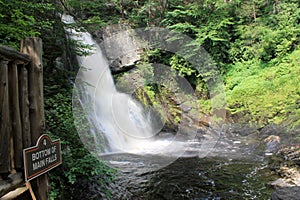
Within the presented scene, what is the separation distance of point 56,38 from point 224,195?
501cm

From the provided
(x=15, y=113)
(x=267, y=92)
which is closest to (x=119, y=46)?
(x=267, y=92)

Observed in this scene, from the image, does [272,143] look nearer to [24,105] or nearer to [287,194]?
[287,194]

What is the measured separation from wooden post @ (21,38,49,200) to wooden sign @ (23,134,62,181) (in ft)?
0.44

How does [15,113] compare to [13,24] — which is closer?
[15,113]

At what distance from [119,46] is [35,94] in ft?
37.5

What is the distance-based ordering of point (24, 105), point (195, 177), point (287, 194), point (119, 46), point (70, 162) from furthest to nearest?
point (119, 46) → point (195, 177) → point (287, 194) → point (70, 162) → point (24, 105)

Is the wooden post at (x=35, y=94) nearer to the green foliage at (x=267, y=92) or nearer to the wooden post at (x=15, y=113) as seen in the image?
the wooden post at (x=15, y=113)

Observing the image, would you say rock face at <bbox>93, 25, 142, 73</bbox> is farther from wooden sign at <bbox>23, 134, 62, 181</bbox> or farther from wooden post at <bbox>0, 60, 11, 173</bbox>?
wooden post at <bbox>0, 60, 11, 173</bbox>

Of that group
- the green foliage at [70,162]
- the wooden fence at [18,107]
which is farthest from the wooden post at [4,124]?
the green foliage at [70,162]

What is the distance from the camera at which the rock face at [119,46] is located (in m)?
12.5

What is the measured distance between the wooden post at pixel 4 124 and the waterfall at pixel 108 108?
5792 mm

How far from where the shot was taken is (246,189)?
456cm

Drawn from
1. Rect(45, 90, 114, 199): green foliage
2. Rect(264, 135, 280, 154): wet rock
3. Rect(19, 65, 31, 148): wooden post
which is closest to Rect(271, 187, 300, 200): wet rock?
Rect(45, 90, 114, 199): green foliage

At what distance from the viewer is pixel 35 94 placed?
2.12 m
